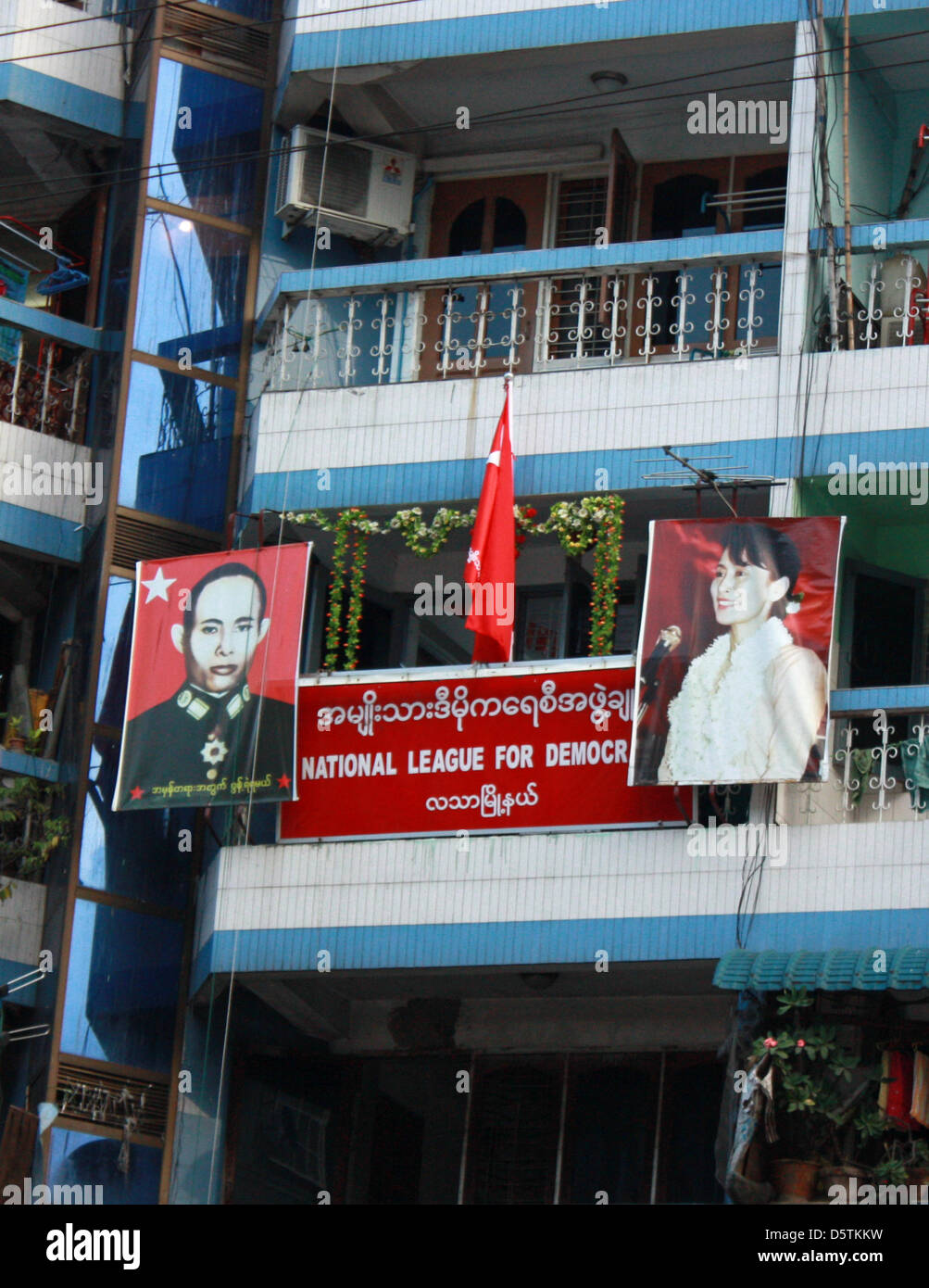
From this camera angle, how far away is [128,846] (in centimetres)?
1675

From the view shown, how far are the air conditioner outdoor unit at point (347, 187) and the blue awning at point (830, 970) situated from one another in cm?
656

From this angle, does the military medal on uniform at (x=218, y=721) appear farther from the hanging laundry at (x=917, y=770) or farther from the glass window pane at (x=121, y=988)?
the hanging laundry at (x=917, y=770)

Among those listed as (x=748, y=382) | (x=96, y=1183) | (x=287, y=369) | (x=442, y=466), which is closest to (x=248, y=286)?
(x=287, y=369)

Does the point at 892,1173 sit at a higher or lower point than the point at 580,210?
lower

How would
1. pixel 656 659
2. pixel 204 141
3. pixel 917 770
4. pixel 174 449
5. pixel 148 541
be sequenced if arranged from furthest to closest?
pixel 204 141 < pixel 174 449 < pixel 148 541 < pixel 656 659 < pixel 917 770

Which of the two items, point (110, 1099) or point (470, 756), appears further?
point (110, 1099)

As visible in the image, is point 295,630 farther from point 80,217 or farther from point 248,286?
point 80,217

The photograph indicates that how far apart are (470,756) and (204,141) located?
532 centimetres

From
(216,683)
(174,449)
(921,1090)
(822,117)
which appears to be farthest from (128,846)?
(822,117)

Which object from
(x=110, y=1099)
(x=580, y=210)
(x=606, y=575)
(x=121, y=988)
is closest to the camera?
(x=606, y=575)

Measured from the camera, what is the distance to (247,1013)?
54.9ft

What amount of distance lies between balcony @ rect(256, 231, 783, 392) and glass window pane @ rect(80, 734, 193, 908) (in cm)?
297

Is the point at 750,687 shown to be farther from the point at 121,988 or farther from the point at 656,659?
the point at 121,988

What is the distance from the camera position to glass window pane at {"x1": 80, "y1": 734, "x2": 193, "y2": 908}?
16641 mm
